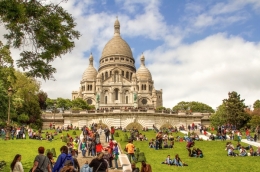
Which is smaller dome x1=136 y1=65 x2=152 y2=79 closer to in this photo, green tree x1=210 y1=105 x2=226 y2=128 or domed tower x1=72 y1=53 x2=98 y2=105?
domed tower x1=72 y1=53 x2=98 y2=105

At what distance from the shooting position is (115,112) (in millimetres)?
45000

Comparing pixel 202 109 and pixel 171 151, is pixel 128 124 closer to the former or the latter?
pixel 171 151

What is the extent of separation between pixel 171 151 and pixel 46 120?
31.0 metres

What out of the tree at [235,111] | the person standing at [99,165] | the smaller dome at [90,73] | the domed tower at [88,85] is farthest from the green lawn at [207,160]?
the smaller dome at [90,73]

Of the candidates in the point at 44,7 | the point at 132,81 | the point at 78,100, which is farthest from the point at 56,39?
the point at 132,81

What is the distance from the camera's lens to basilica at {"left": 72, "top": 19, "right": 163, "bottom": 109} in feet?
289

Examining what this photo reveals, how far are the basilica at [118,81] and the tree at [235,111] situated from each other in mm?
37676

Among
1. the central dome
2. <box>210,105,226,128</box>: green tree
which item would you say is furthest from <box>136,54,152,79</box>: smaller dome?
<box>210,105,226,128</box>: green tree

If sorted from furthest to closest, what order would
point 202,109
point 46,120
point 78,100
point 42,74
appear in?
point 202,109 < point 78,100 < point 46,120 < point 42,74

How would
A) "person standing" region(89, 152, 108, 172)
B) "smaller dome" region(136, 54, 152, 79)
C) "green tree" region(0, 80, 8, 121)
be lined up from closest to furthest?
"person standing" region(89, 152, 108, 172) < "green tree" region(0, 80, 8, 121) < "smaller dome" region(136, 54, 152, 79)

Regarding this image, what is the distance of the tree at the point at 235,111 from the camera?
45406mm

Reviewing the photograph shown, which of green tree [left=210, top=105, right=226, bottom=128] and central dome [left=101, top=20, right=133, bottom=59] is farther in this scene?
central dome [left=101, top=20, right=133, bottom=59]

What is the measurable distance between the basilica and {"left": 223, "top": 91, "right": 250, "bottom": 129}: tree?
37.7 m

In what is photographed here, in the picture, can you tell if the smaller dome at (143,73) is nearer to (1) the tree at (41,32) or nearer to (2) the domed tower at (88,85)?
(2) the domed tower at (88,85)
